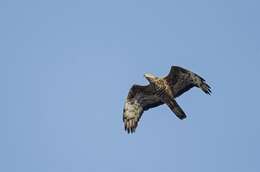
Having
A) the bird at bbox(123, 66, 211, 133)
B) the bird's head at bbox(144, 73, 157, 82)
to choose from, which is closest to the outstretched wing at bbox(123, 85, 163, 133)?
the bird at bbox(123, 66, 211, 133)

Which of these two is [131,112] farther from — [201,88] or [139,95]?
[201,88]

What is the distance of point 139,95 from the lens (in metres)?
44.3

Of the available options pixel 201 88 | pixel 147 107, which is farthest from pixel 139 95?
pixel 201 88

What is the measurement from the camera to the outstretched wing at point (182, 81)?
42406mm

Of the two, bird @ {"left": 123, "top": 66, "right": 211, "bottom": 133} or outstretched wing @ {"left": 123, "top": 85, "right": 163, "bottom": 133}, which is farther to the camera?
outstretched wing @ {"left": 123, "top": 85, "right": 163, "bottom": 133}

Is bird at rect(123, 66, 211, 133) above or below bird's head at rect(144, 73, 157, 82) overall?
below

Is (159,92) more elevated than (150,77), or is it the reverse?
(150,77)

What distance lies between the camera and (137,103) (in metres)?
44.3

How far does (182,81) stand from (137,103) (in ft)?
8.79

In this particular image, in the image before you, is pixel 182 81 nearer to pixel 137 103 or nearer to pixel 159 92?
pixel 159 92

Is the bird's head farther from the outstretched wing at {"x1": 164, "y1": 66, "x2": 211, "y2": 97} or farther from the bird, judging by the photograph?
the outstretched wing at {"x1": 164, "y1": 66, "x2": 211, "y2": 97}

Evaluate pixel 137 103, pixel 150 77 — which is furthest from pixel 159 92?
pixel 137 103

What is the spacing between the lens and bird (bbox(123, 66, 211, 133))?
42438mm

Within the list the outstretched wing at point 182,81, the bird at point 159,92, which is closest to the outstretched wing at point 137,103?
the bird at point 159,92
